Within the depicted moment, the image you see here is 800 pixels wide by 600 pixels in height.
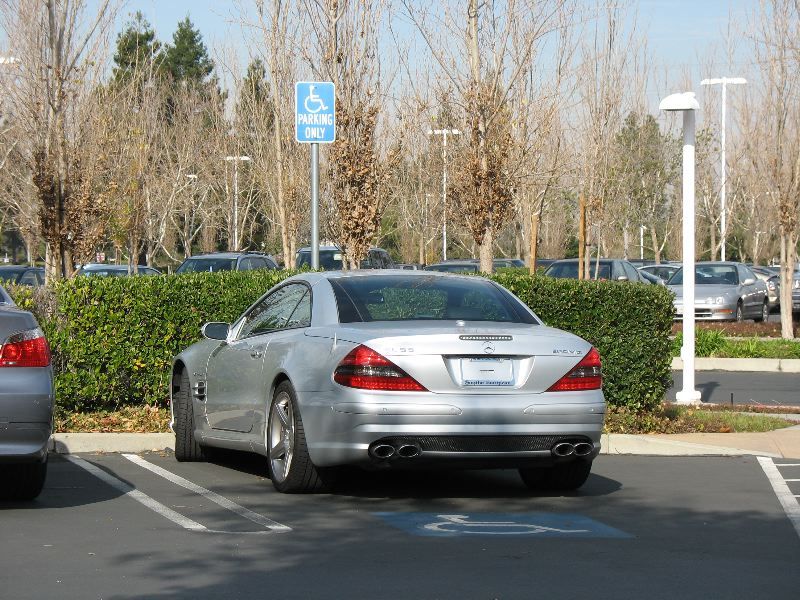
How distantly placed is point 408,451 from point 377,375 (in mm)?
505

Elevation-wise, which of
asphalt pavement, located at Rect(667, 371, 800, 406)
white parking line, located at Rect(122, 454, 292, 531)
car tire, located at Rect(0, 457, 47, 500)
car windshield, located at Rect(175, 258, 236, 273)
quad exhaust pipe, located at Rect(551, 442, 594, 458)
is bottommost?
asphalt pavement, located at Rect(667, 371, 800, 406)

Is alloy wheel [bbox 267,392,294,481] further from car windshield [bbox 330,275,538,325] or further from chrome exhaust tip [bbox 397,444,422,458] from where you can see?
chrome exhaust tip [bbox 397,444,422,458]

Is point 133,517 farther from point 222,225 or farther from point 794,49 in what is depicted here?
point 222,225

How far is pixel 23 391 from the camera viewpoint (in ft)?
27.3

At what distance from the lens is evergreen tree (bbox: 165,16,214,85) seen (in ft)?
233

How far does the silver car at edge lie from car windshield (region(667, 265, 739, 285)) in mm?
25841

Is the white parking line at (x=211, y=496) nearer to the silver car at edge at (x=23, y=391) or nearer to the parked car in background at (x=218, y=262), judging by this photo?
the silver car at edge at (x=23, y=391)

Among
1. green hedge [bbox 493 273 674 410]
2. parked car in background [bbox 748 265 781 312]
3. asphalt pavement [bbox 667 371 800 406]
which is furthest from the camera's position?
parked car in background [bbox 748 265 781 312]

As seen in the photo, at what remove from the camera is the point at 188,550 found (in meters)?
7.25

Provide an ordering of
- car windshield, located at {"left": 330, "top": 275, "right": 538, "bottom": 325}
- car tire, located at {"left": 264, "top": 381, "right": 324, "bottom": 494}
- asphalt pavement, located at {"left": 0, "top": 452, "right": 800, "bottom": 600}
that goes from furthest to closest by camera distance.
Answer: car windshield, located at {"left": 330, "top": 275, "right": 538, "bottom": 325}, car tire, located at {"left": 264, "top": 381, "right": 324, "bottom": 494}, asphalt pavement, located at {"left": 0, "top": 452, "right": 800, "bottom": 600}

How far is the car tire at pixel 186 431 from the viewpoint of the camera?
36.5ft

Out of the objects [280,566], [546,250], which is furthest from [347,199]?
[546,250]

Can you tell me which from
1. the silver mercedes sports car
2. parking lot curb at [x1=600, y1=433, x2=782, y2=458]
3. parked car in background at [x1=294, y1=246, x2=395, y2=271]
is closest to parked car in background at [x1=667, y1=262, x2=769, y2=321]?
parked car in background at [x1=294, y1=246, x2=395, y2=271]

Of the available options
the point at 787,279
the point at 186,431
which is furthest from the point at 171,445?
the point at 787,279
